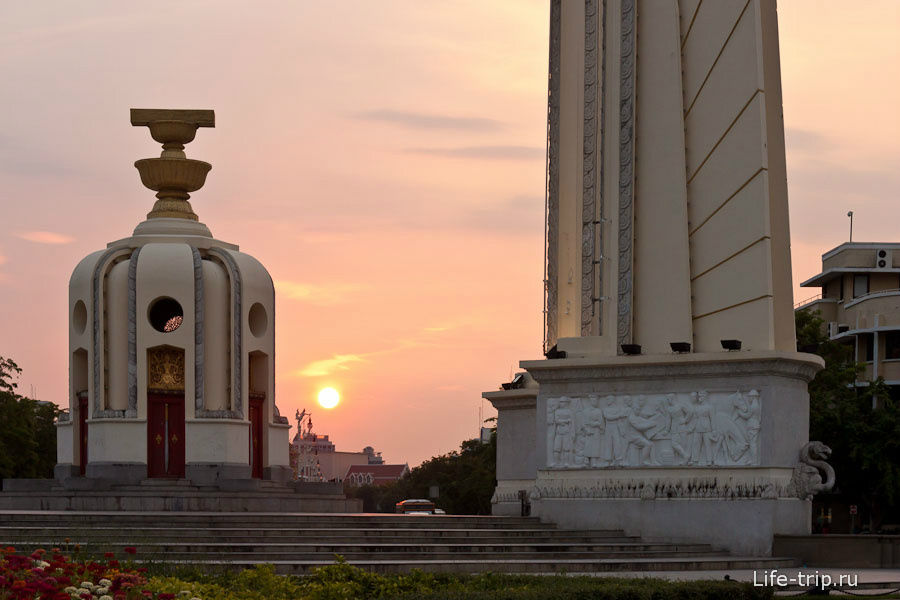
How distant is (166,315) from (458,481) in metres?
27.2

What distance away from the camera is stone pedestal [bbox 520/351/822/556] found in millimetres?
25781

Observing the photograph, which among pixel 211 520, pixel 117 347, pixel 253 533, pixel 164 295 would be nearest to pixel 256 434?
pixel 117 347

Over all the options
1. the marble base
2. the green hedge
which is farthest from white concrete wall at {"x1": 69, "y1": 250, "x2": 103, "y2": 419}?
the green hedge

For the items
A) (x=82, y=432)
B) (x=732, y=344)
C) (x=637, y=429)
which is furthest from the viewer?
(x=82, y=432)

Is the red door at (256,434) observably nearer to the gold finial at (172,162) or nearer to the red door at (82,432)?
the red door at (82,432)

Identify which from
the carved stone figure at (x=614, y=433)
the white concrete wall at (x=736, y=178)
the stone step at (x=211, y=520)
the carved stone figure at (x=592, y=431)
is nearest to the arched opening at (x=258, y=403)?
the stone step at (x=211, y=520)

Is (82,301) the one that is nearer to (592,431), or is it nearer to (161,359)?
(161,359)

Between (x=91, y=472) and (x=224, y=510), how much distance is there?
17.5ft

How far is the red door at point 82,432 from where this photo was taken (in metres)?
35.9

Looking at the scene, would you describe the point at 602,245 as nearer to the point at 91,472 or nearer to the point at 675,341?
the point at 675,341

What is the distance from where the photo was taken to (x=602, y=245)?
2884 cm

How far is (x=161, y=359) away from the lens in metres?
35.5

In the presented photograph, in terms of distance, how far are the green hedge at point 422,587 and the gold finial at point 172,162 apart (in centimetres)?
2311

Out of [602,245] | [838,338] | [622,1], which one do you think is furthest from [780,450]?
[838,338]
